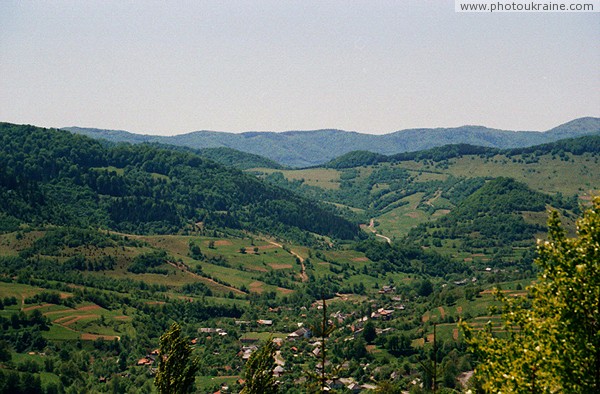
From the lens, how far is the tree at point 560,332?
56.3 ft

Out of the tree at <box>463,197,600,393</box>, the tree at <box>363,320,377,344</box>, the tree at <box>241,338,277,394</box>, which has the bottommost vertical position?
the tree at <box>363,320,377,344</box>

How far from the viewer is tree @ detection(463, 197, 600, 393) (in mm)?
17172

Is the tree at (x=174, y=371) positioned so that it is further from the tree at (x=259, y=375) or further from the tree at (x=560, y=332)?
the tree at (x=560, y=332)

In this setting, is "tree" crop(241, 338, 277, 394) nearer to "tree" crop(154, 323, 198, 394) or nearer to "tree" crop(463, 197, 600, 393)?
"tree" crop(154, 323, 198, 394)

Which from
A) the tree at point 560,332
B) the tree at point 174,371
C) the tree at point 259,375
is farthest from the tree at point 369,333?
the tree at point 560,332

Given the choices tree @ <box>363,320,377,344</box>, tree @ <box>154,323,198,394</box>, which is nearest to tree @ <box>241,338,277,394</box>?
tree @ <box>154,323,198,394</box>

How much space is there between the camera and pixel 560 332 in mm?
17688

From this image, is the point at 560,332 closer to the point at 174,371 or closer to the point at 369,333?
the point at 174,371

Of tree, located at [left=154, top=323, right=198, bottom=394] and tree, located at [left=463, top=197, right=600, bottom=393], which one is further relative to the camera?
tree, located at [left=154, top=323, right=198, bottom=394]

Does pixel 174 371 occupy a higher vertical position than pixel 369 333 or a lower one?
higher

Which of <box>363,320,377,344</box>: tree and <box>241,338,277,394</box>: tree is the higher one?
<box>241,338,277,394</box>: tree

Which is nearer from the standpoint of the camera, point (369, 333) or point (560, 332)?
point (560, 332)

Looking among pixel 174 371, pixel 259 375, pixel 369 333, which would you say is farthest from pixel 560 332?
pixel 369 333

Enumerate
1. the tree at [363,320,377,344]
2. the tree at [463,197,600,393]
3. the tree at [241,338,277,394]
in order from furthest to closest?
the tree at [363,320,377,344] < the tree at [241,338,277,394] < the tree at [463,197,600,393]
